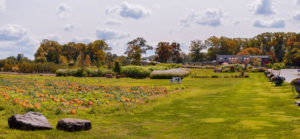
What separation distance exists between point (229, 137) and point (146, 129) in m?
2.81

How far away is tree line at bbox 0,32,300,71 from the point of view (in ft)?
283

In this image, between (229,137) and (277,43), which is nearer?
(229,137)

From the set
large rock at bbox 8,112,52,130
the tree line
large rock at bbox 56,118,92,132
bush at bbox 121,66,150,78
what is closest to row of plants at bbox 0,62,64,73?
the tree line

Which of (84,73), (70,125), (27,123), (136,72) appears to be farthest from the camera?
(84,73)

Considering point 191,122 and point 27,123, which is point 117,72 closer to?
point 191,122

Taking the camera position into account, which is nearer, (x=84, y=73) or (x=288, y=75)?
(x=288, y=75)

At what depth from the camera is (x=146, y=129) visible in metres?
9.52

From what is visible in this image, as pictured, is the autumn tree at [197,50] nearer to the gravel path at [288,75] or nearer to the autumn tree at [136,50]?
the autumn tree at [136,50]

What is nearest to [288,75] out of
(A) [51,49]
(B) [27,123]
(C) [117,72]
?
(C) [117,72]

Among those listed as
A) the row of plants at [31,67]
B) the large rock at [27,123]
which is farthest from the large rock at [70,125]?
the row of plants at [31,67]

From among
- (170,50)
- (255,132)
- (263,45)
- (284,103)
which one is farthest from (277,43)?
(255,132)

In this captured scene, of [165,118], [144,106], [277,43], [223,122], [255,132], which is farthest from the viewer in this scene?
[277,43]

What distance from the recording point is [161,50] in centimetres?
10244

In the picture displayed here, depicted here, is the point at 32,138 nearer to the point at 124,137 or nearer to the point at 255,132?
the point at 124,137
